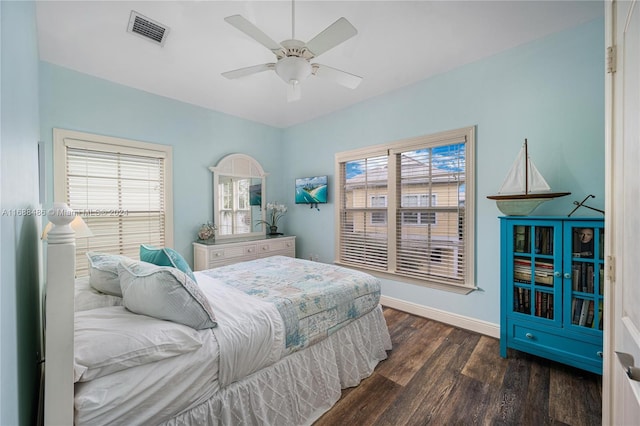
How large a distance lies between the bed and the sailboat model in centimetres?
142

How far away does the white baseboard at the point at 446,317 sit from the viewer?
2.68 metres

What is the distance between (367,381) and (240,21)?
8.57ft

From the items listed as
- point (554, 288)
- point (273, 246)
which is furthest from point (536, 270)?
point (273, 246)

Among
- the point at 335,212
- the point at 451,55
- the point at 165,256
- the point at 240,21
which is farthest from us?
the point at 335,212

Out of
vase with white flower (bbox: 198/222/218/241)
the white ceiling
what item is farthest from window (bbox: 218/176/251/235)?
the white ceiling

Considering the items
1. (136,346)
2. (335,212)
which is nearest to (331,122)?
(335,212)

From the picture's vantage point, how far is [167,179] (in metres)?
3.46

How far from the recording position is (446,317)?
297 cm

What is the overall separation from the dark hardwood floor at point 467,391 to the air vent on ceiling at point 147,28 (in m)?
3.17

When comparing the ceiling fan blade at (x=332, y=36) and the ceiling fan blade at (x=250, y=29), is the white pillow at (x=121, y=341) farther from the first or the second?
the ceiling fan blade at (x=332, y=36)

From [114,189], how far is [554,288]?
446 cm

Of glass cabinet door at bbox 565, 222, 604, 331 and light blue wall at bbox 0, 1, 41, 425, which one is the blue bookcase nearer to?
glass cabinet door at bbox 565, 222, 604, 331

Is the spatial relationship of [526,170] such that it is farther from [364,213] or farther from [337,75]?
[364,213]

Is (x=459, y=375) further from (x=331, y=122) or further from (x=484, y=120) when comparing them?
(x=331, y=122)
